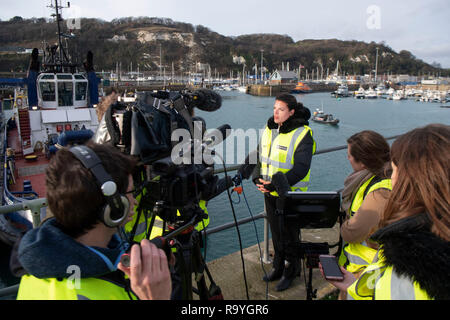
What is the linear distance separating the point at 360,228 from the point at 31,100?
48.4 feet

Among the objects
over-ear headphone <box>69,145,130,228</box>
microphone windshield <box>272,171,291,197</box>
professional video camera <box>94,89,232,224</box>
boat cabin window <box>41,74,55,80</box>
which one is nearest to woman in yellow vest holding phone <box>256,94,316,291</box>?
microphone windshield <box>272,171,291,197</box>

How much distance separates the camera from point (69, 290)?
3.25 feet

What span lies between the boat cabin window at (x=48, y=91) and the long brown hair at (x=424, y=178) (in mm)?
14812

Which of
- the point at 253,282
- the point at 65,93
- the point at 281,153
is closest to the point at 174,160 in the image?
the point at 281,153

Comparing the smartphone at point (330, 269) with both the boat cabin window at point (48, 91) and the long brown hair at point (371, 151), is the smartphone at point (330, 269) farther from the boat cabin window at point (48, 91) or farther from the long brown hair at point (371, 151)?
the boat cabin window at point (48, 91)

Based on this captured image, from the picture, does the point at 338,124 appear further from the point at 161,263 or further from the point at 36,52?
the point at 161,263

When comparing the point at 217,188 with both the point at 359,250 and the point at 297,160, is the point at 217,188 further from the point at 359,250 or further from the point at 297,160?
the point at 297,160

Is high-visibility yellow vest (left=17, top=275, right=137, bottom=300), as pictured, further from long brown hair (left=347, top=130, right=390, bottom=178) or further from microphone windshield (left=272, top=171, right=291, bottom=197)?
long brown hair (left=347, top=130, right=390, bottom=178)

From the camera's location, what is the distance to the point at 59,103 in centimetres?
1371

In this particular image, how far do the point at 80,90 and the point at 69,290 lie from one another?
48.3 ft

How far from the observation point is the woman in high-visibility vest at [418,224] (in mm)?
1020

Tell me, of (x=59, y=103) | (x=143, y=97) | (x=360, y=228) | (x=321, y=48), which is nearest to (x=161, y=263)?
(x=143, y=97)

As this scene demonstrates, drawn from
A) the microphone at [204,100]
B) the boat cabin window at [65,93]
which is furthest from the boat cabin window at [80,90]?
the microphone at [204,100]

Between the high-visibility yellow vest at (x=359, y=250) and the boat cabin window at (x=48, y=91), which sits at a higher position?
the boat cabin window at (x=48, y=91)
